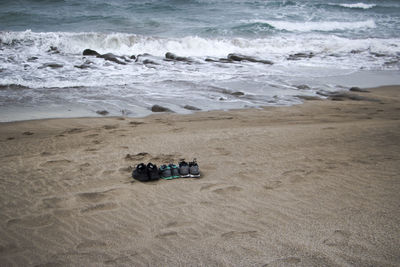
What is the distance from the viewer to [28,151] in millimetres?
4848

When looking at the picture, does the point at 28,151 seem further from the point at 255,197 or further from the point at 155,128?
the point at 255,197

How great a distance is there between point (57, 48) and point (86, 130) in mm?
10036

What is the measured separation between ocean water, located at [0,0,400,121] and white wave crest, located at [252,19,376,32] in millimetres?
74

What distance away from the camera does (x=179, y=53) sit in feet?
50.6

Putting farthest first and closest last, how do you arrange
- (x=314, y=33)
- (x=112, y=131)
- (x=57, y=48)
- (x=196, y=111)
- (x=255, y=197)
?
(x=314, y=33)
(x=57, y=48)
(x=196, y=111)
(x=112, y=131)
(x=255, y=197)

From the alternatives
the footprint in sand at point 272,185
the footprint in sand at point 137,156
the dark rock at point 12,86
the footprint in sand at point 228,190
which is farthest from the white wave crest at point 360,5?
the footprint in sand at point 228,190

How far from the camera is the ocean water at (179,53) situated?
8.01 m

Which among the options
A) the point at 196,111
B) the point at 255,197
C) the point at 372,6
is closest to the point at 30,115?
the point at 196,111

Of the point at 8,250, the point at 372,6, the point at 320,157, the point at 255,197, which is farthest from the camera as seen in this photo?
the point at 372,6

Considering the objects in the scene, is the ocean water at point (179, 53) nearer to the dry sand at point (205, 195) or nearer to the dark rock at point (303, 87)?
the dark rock at point (303, 87)

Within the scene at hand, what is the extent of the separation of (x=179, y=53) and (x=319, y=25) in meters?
13.1

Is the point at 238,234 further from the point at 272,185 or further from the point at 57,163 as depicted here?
the point at 57,163

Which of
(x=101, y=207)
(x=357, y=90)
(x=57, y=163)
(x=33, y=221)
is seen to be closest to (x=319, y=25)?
(x=357, y=90)

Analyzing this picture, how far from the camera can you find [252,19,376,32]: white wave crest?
2234 cm
